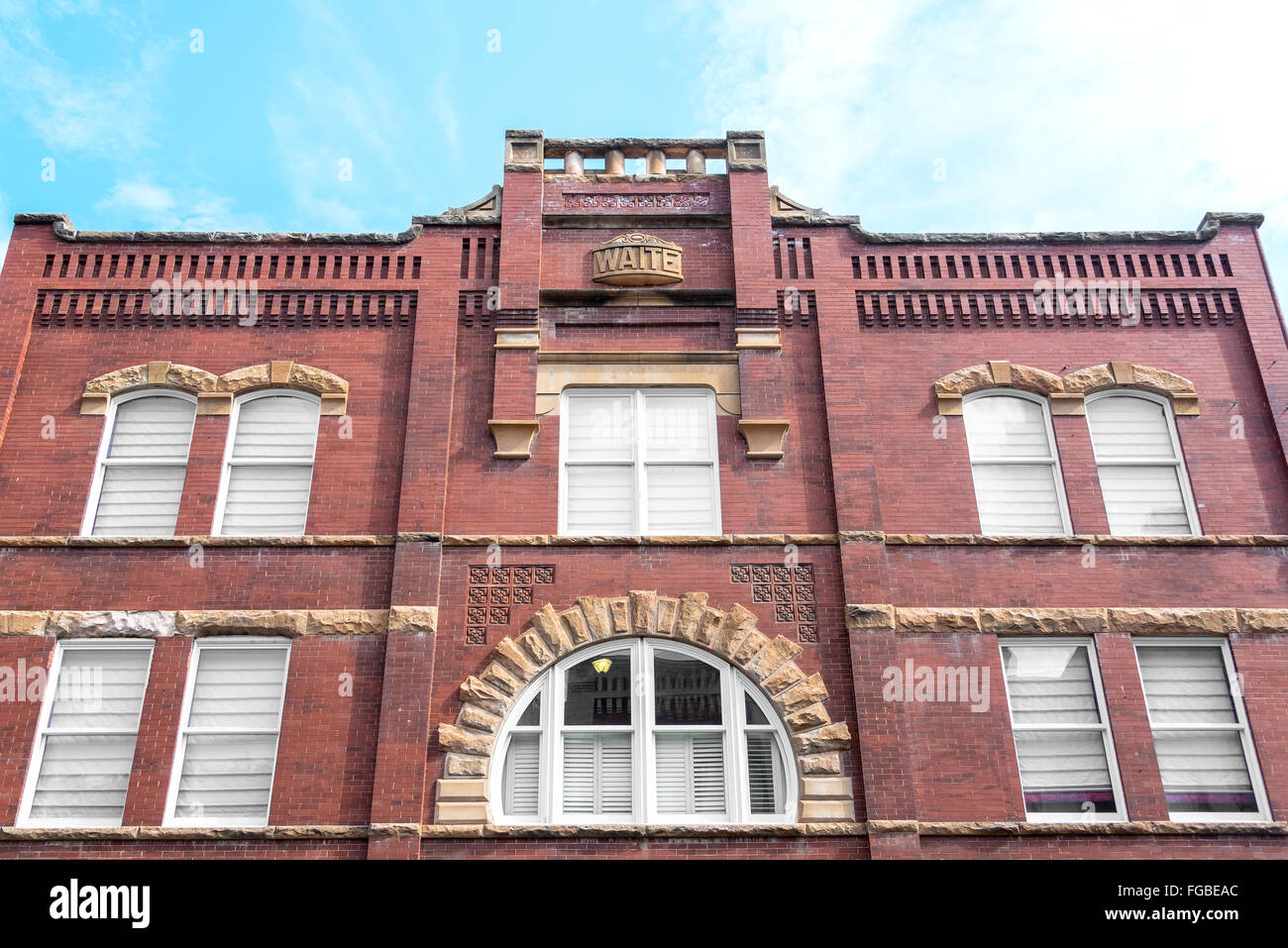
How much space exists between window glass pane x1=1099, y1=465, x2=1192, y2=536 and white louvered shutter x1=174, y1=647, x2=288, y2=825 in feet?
31.4

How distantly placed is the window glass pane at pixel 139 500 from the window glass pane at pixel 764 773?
6946 mm

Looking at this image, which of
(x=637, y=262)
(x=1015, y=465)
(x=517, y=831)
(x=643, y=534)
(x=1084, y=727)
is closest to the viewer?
(x=517, y=831)

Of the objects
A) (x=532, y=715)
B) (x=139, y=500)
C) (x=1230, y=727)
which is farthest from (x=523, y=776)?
(x=1230, y=727)

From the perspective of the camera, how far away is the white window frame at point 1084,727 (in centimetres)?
1113

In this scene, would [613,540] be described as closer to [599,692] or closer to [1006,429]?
[599,692]

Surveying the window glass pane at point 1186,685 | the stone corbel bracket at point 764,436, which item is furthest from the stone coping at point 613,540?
the window glass pane at point 1186,685

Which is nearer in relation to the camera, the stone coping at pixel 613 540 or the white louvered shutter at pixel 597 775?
the white louvered shutter at pixel 597 775

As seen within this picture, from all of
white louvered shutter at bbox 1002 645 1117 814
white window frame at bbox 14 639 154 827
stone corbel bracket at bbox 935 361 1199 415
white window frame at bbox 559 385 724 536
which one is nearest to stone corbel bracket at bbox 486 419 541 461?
white window frame at bbox 559 385 724 536

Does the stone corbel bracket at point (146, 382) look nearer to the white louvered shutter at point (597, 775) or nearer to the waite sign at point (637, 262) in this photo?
the waite sign at point (637, 262)

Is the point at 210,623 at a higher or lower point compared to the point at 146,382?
lower

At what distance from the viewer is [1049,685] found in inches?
464

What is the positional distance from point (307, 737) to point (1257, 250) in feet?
42.8

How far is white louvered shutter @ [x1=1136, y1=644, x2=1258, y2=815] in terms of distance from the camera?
11.3 meters

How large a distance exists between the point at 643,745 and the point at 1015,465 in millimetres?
5561
